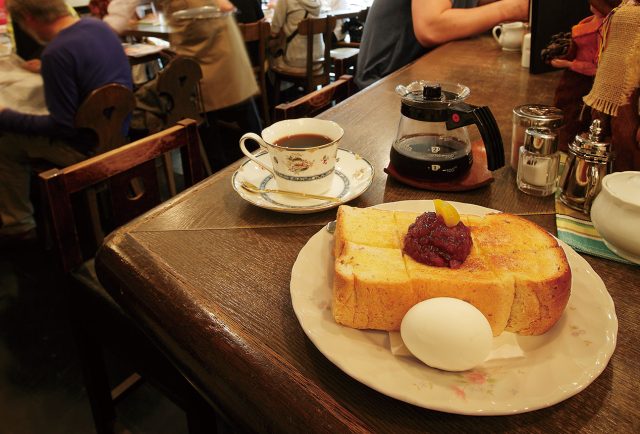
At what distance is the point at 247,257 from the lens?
798mm

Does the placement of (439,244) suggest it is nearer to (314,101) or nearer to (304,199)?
(304,199)

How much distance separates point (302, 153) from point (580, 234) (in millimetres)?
513

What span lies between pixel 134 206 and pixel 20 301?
1356 mm

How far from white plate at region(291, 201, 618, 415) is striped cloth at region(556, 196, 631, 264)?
14 cm

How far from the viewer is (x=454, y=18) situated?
223cm

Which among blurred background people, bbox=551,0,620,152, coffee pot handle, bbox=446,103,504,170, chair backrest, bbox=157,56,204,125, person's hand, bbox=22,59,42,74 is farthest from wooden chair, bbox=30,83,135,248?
blurred background people, bbox=551,0,620,152

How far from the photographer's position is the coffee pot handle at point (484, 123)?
890 millimetres

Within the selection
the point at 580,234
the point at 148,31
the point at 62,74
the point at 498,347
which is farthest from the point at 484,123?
the point at 148,31

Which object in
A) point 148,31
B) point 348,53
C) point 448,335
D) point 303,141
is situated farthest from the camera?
point 348,53

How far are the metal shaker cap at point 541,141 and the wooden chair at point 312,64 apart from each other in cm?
329

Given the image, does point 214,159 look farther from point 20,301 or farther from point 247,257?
point 247,257

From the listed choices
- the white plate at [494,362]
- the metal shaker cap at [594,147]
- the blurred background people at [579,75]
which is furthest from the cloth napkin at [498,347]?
the blurred background people at [579,75]

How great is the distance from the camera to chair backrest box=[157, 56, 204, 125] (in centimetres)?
251

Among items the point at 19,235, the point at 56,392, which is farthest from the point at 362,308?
the point at 19,235
